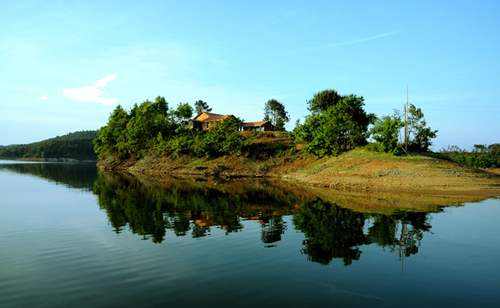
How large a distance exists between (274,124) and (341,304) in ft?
336

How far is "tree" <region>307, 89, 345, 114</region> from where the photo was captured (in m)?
85.0

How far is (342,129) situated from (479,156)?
4233cm

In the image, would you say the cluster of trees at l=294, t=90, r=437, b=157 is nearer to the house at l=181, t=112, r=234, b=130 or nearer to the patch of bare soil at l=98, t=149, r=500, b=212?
the patch of bare soil at l=98, t=149, r=500, b=212

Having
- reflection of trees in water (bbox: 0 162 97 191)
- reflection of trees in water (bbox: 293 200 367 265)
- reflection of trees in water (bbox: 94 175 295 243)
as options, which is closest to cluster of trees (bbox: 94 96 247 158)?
reflection of trees in water (bbox: 0 162 97 191)

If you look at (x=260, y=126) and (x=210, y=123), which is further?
(x=210, y=123)

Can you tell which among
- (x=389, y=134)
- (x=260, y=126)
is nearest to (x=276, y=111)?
(x=260, y=126)

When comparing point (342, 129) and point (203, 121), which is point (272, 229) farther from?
point (203, 121)

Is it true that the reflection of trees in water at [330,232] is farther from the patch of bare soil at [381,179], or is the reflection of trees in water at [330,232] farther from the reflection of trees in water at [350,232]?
the patch of bare soil at [381,179]

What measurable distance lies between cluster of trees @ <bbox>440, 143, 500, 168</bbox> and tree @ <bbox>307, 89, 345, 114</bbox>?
31.2 metres

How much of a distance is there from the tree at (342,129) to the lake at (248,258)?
113ft

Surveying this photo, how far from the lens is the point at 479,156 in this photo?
2945 inches

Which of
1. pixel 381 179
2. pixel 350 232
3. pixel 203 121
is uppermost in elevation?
pixel 203 121

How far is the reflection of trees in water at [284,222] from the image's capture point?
1433 cm

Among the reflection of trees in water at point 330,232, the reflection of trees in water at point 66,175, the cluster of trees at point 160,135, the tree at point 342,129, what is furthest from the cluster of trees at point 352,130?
the reflection of trees in water at point 66,175
